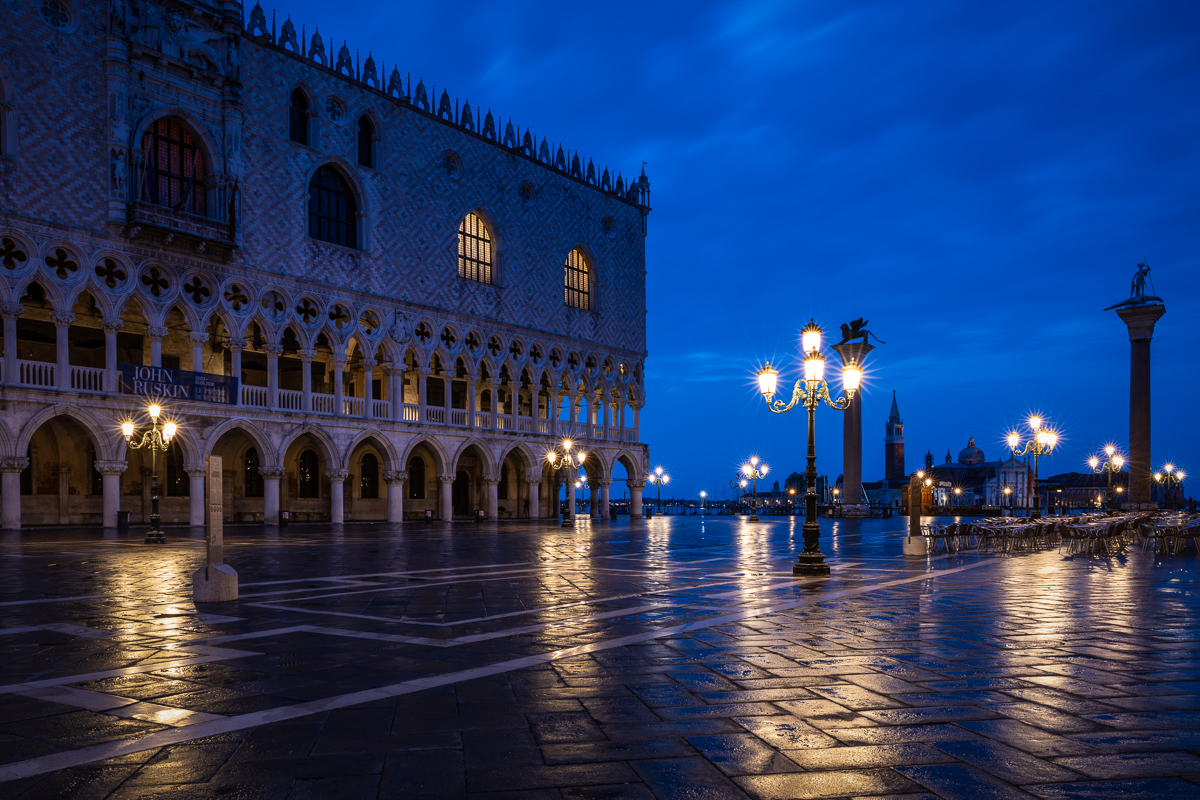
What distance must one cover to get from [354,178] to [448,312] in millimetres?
6544

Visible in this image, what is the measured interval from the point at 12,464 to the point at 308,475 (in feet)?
41.0

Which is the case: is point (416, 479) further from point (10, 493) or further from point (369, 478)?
point (10, 493)

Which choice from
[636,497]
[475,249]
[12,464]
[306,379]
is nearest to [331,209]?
[306,379]

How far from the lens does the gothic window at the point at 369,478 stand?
127 feet

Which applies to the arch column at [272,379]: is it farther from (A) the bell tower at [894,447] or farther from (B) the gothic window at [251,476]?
(A) the bell tower at [894,447]

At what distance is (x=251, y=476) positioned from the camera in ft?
115

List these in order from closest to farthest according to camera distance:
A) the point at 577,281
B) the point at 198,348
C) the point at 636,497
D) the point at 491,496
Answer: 1. the point at 198,348
2. the point at 491,496
3. the point at 577,281
4. the point at 636,497

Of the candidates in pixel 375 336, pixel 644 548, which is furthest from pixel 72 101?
pixel 644 548

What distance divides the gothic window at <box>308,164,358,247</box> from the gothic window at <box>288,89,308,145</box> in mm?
1421

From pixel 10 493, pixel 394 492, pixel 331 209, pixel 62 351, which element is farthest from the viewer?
pixel 394 492

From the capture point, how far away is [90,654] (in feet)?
20.5

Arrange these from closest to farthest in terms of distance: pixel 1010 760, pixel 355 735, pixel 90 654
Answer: pixel 1010 760 < pixel 355 735 < pixel 90 654

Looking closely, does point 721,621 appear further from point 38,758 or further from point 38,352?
point 38,352

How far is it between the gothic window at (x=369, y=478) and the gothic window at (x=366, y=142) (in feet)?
40.1
